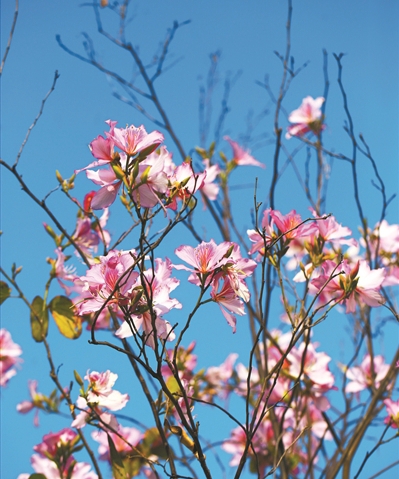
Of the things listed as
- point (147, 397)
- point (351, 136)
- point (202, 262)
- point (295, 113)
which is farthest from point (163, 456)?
point (295, 113)

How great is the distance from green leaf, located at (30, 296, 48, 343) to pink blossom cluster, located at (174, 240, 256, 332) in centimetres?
63

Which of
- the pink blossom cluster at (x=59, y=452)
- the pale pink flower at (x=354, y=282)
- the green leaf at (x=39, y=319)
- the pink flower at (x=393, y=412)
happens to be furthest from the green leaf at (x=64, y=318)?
the pink flower at (x=393, y=412)

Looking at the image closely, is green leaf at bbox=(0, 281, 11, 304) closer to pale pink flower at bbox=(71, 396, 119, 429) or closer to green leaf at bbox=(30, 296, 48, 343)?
green leaf at bbox=(30, 296, 48, 343)

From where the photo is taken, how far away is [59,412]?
Result: 1.70 m

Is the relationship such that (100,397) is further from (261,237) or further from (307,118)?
(307,118)

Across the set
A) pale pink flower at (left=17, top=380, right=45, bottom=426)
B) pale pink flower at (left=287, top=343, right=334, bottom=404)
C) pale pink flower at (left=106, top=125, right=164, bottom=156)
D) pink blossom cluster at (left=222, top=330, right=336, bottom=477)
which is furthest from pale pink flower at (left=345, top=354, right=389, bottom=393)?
pale pink flower at (left=106, top=125, right=164, bottom=156)

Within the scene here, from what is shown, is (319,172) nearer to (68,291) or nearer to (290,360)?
(290,360)

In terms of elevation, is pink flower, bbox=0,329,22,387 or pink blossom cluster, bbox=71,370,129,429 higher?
pink flower, bbox=0,329,22,387

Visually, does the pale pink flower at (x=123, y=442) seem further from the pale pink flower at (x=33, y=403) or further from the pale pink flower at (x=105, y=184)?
the pale pink flower at (x=105, y=184)

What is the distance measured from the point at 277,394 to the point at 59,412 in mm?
706

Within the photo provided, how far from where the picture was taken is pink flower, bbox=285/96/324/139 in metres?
2.27

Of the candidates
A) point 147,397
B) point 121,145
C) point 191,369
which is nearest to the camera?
point 121,145

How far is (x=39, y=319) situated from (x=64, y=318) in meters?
0.06

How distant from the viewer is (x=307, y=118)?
230 centimetres
